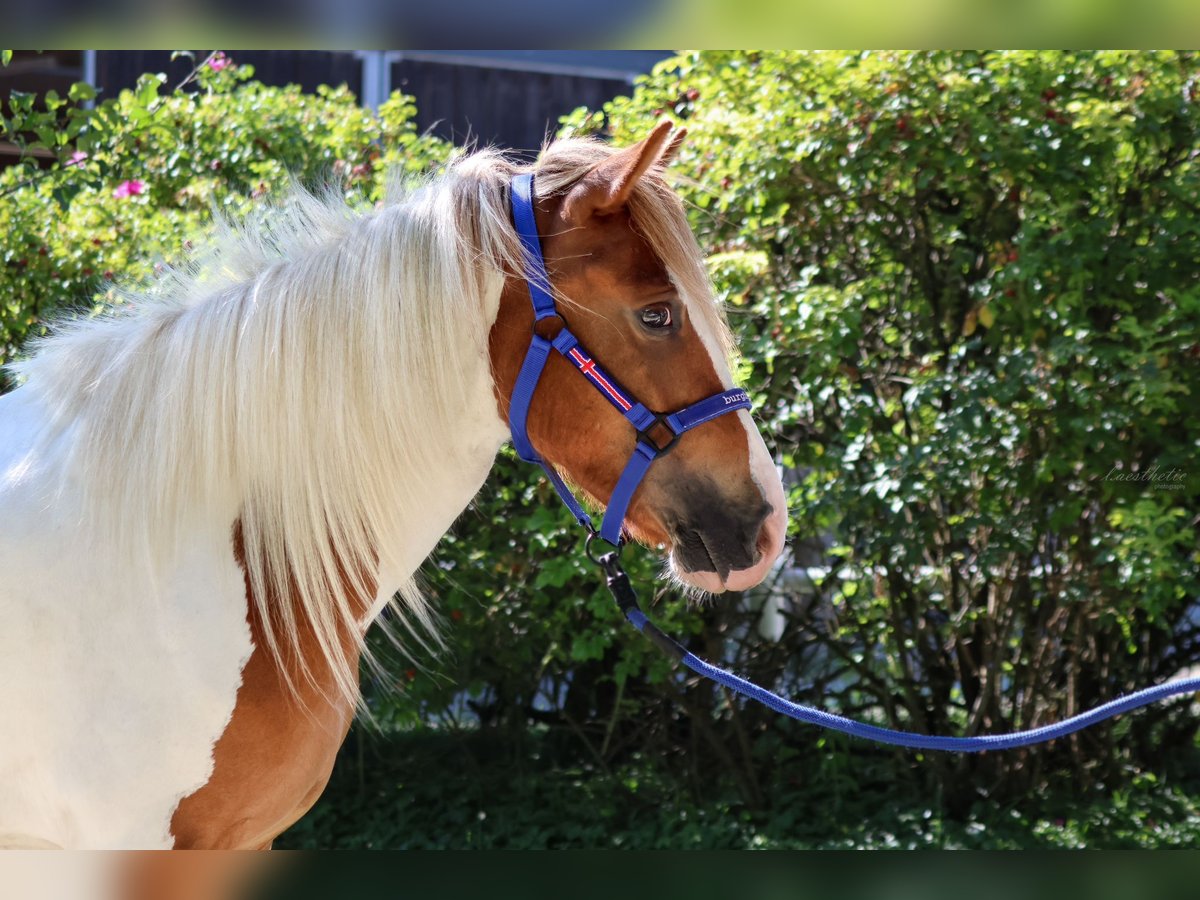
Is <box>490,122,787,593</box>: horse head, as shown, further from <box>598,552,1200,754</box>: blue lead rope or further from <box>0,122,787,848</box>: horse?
<box>598,552,1200,754</box>: blue lead rope

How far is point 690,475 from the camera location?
6.32ft

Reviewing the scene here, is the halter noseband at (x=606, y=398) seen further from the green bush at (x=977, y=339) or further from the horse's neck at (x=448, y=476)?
the green bush at (x=977, y=339)

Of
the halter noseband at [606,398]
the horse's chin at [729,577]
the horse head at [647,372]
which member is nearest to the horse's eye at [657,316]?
the horse head at [647,372]

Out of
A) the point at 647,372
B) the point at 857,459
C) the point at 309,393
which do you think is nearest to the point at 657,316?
the point at 647,372

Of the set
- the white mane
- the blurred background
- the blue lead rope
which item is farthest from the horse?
the blurred background

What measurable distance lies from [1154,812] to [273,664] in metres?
4.23

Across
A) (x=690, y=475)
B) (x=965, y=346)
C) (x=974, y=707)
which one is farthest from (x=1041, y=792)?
(x=690, y=475)

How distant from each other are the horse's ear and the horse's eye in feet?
0.60

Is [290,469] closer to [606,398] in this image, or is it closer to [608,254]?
[606,398]

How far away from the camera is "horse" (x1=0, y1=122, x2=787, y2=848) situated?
5.79ft

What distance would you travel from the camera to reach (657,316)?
76.3 inches

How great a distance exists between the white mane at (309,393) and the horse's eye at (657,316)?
6cm

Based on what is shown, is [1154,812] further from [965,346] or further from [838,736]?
[965,346]

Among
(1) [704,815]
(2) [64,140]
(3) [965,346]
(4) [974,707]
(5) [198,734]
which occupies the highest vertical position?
(2) [64,140]
